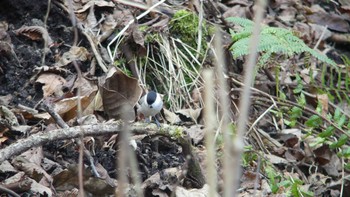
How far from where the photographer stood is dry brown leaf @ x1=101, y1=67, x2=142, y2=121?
4.15m

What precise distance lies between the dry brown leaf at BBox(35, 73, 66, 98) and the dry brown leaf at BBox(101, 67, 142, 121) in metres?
0.39

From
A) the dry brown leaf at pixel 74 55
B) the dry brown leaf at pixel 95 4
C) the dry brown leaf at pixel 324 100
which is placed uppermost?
the dry brown leaf at pixel 95 4

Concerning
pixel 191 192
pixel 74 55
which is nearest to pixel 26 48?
pixel 74 55

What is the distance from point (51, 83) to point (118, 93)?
0.54m

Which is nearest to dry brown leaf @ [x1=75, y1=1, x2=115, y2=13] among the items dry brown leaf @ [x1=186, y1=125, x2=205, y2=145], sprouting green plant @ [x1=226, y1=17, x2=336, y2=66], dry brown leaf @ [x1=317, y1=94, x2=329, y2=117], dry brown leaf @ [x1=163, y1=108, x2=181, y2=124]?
sprouting green plant @ [x1=226, y1=17, x2=336, y2=66]

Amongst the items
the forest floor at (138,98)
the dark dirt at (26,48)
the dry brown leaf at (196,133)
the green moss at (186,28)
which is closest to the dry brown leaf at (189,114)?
the forest floor at (138,98)

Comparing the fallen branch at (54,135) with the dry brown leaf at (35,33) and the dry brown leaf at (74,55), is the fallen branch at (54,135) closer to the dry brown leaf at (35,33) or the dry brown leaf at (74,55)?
the dry brown leaf at (74,55)

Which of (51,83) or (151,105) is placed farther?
(51,83)

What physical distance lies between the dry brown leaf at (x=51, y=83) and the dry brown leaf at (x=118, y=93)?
39 centimetres

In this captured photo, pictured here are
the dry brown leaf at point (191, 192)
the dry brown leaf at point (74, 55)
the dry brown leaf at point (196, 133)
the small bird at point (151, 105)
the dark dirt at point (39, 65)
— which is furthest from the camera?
the dry brown leaf at point (74, 55)

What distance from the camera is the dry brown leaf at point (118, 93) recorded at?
4.15 metres

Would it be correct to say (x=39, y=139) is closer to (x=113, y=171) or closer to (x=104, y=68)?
(x=113, y=171)

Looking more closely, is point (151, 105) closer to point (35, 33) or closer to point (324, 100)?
point (35, 33)

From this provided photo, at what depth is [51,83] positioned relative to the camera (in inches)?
175
